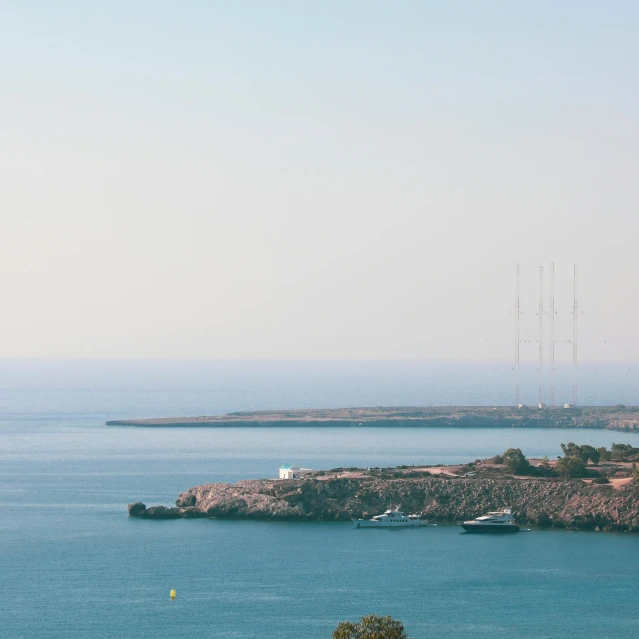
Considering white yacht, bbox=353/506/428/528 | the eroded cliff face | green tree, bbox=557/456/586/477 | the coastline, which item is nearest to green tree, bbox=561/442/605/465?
green tree, bbox=557/456/586/477

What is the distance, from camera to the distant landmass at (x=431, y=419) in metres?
157

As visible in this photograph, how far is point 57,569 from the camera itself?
60.5 meters

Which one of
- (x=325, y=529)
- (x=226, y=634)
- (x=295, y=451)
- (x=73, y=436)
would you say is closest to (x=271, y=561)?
(x=325, y=529)

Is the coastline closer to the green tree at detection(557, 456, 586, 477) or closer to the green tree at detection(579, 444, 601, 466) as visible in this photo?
the green tree at detection(557, 456, 586, 477)

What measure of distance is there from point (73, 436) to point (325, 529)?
73.5 meters

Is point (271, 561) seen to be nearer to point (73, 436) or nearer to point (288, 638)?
point (288, 638)

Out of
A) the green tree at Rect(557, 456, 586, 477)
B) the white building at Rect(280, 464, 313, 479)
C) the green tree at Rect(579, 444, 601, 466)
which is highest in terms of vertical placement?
the green tree at Rect(579, 444, 601, 466)

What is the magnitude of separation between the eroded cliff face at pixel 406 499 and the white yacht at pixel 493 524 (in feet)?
→ 7.29

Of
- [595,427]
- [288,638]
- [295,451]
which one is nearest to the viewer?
[288,638]

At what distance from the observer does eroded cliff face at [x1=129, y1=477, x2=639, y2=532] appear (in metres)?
73.3

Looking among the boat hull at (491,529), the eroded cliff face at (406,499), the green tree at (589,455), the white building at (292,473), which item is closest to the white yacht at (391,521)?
the eroded cliff face at (406,499)

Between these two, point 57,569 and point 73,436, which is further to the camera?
point 73,436

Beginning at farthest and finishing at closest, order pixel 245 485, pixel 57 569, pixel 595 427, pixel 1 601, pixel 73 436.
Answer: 1. pixel 595 427
2. pixel 73 436
3. pixel 245 485
4. pixel 57 569
5. pixel 1 601

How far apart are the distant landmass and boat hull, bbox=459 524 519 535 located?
85.4 m
